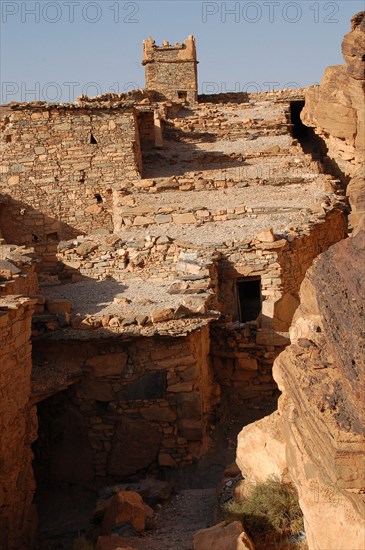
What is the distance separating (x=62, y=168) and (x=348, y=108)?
10.8 meters

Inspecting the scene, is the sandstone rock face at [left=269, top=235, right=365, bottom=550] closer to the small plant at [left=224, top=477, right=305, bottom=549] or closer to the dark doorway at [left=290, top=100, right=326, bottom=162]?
the small plant at [left=224, top=477, right=305, bottom=549]

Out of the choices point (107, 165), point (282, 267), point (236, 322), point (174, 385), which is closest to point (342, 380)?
point (174, 385)

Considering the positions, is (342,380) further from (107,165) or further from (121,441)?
(107,165)

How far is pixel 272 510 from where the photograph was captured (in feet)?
23.5

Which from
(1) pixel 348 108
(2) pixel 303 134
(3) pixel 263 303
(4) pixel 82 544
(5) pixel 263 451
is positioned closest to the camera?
(5) pixel 263 451

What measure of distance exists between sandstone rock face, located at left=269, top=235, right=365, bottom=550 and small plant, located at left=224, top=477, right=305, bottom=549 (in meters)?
0.84

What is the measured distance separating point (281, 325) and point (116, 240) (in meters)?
3.28

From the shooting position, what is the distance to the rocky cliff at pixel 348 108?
6946 mm

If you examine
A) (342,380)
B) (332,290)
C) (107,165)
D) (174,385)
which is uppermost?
(107,165)

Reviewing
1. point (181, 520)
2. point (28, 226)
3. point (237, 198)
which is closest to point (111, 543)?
point (181, 520)

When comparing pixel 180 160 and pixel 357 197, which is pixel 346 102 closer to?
pixel 357 197

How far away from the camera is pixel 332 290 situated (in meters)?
5.83

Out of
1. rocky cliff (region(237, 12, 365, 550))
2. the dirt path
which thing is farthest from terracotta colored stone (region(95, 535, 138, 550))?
rocky cliff (region(237, 12, 365, 550))

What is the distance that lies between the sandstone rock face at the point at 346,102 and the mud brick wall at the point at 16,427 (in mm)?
3864
